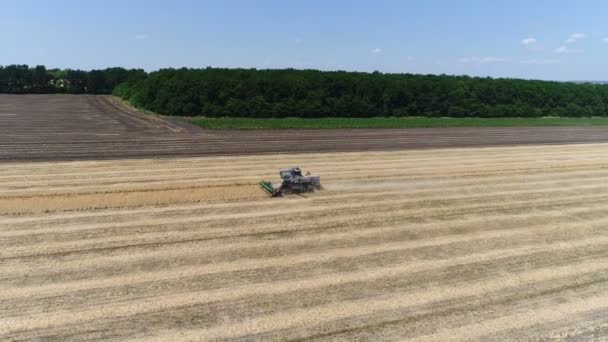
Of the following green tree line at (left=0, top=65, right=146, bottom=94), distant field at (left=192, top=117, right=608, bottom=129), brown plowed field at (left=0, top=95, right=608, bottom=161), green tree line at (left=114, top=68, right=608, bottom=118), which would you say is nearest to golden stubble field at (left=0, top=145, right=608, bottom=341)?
brown plowed field at (left=0, top=95, right=608, bottom=161)

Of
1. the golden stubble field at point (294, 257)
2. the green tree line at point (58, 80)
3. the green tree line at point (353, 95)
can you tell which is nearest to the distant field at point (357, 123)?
the green tree line at point (353, 95)

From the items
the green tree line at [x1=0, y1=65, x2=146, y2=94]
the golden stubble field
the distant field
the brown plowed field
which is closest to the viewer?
the golden stubble field

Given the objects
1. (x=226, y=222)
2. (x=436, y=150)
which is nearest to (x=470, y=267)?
(x=226, y=222)

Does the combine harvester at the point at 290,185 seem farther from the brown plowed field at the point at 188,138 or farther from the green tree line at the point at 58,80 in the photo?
the green tree line at the point at 58,80

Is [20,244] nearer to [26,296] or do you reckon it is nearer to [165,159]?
[26,296]

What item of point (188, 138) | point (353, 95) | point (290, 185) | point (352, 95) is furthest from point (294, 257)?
point (353, 95)

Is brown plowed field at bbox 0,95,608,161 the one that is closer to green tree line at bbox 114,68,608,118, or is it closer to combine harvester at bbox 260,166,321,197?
green tree line at bbox 114,68,608,118
